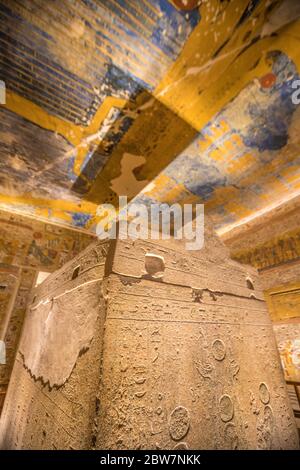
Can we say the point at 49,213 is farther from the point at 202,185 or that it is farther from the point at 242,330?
the point at 242,330

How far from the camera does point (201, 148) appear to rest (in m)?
2.83

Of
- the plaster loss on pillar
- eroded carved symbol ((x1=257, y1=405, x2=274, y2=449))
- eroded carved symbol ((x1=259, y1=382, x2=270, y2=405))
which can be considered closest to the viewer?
the plaster loss on pillar

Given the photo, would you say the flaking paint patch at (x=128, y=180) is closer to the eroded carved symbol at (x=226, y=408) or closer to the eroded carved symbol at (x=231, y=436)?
the eroded carved symbol at (x=226, y=408)

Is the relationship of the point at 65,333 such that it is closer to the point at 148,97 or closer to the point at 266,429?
the point at 266,429

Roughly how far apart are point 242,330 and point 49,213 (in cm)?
410

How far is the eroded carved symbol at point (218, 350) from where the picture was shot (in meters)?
1.72

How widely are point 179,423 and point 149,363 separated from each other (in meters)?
0.44

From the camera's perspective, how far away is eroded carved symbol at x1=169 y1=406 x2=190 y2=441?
1.28 m

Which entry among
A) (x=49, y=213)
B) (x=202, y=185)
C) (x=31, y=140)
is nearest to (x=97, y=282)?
(x=31, y=140)

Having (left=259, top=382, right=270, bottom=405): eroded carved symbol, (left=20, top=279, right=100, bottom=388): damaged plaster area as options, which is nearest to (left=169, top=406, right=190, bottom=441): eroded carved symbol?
(left=20, top=279, right=100, bottom=388): damaged plaster area

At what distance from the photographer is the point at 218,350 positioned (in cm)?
176

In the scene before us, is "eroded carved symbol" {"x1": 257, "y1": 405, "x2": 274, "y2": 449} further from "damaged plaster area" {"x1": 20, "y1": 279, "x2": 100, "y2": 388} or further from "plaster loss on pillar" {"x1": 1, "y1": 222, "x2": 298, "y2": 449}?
"damaged plaster area" {"x1": 20, "y1": 279, "x2": 100, "y2": 388}

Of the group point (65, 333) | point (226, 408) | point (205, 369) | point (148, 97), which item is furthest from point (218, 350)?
point (148, 97)

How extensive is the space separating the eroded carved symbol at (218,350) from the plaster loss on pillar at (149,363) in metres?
0.01
